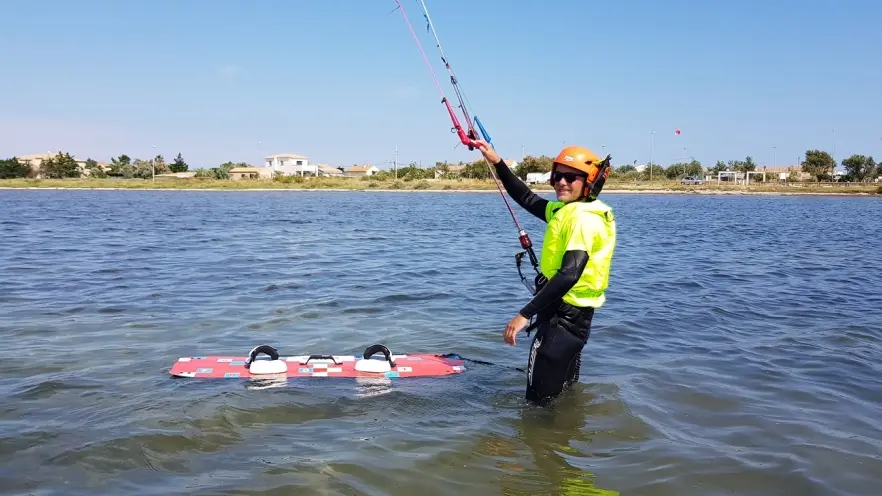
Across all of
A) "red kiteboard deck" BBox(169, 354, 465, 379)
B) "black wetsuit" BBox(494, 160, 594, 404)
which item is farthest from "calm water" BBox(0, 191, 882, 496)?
"black wetsuit" BBox(494, 160, 594, 404)

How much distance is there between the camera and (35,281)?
48.3 ft

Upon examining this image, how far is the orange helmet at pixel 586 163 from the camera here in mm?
5832

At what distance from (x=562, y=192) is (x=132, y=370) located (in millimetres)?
5612

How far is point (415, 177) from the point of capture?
15350 centimetres

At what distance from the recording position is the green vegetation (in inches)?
4437

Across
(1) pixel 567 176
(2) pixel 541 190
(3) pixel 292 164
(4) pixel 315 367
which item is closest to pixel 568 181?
(1) pixel 567 176

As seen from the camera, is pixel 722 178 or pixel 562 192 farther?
pixel 722 178

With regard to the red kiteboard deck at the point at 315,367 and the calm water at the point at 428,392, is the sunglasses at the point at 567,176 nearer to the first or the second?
→ the calm water at the point at 428,392

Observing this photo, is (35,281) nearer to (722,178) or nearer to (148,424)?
(148,424)

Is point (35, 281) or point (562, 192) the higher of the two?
point (562, 192)

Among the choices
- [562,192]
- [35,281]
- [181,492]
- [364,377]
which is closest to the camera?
[181,492]

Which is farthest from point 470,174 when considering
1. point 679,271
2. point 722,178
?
point 679,271

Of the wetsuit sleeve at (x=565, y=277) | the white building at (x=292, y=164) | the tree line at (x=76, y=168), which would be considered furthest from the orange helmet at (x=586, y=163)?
the white building at (x=292, y=164)

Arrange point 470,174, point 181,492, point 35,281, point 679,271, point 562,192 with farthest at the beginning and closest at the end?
point 470,174 → point 679,271 → point 35,281 → point 562,192 → point 181,492
